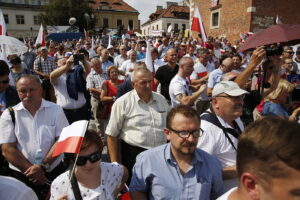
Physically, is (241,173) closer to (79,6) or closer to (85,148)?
(85,148)

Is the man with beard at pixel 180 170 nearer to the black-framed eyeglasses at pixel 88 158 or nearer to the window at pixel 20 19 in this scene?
the black-framed eyeglasses at pixel 88 158

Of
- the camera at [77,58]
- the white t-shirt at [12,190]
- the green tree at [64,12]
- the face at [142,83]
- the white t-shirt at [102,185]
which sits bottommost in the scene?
the white t-shirt at [102,185]

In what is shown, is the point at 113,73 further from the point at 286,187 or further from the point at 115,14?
the point at 115,14

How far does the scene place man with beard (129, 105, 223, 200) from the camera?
172 cm

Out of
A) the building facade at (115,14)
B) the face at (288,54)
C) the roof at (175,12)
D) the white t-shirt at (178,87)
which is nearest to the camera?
the white t-shirt at (178,87)

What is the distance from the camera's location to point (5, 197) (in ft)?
3.75

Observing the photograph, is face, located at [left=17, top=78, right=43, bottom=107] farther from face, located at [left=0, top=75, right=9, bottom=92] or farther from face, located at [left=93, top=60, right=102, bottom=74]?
face, located at [left=93, top=60, right=102, bottom=74]

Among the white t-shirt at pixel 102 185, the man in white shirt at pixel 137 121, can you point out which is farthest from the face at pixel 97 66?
the white t-shirt at pixel 102 185

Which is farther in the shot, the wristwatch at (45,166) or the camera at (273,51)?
the camera at (273,51)

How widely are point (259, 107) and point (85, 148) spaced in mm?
2472

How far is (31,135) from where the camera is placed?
2.40 metres

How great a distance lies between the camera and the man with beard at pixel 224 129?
2.00 m

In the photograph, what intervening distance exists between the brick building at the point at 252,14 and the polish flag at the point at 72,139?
20073 millimetres

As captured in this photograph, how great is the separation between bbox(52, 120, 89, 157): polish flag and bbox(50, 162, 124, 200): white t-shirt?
288 mm
